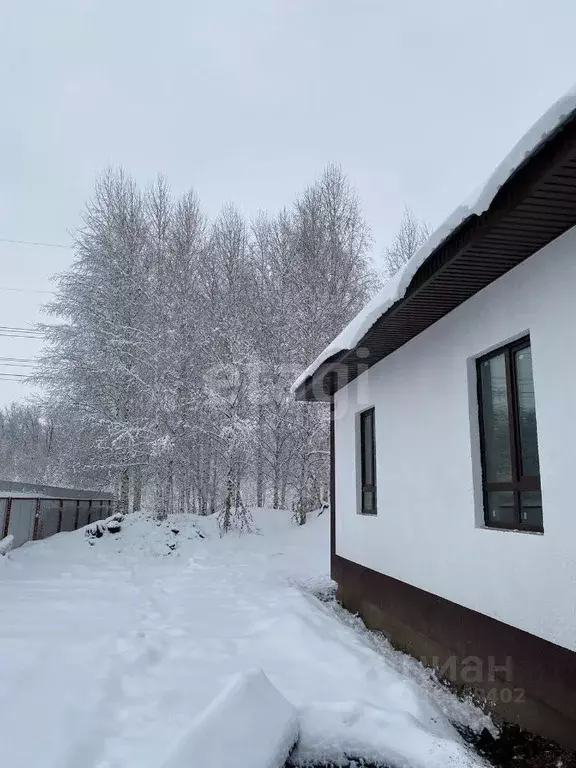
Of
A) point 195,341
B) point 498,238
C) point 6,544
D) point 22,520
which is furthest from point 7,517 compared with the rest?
point 498,238

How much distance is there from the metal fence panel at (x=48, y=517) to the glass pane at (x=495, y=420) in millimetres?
10195

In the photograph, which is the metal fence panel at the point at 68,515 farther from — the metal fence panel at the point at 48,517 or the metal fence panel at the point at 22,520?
the metal fence panel at the point at 22,520

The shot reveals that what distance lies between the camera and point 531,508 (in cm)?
349

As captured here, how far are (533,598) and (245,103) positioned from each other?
1538 inches

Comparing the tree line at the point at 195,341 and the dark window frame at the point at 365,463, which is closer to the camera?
the dark window frame at the point at 365,463

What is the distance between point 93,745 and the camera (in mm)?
2627

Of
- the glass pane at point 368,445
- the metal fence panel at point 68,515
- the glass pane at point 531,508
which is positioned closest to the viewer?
the glass pane at point 531,508

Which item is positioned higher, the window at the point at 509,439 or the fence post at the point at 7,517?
the window at the point at 509,439

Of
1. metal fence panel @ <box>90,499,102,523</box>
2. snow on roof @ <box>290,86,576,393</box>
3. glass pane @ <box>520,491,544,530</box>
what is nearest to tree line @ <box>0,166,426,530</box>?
metal fence panel @ <box>90,499,102,523</box>

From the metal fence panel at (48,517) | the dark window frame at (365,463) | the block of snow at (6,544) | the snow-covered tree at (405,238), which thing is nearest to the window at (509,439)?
the dark window frame at (365,463)

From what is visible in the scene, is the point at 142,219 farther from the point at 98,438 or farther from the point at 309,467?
the point at 309,467

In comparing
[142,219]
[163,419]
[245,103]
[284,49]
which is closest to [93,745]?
[163,419]

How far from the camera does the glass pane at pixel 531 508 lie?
3.41m

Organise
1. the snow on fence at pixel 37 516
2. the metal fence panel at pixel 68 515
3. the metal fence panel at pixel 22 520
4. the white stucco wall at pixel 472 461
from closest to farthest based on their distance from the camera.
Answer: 1. the white stucco wall at pixel 472 461
2. the snow on fence at pixel 37 516
3. the metal fence panel at pixel 22 520
4. the metal fence panel at pixel 68 515
